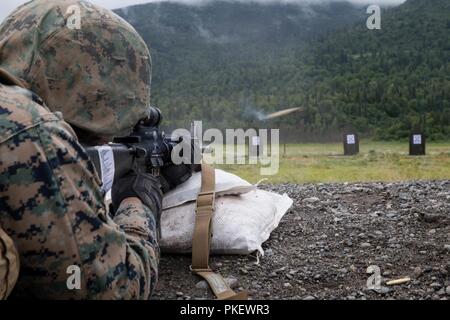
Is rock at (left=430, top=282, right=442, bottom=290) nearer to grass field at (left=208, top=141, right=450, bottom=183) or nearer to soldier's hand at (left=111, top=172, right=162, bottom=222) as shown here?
soldier's hand at (left=111, top=172, right=162, bottom=222)

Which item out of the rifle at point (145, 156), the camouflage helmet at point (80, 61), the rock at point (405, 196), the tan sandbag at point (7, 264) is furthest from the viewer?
the rock at point (405, 196)

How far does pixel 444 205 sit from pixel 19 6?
253 cm

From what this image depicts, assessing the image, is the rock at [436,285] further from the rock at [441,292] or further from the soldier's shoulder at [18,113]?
the soldier's shoulder at [18,113]

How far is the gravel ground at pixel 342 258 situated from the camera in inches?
76.7

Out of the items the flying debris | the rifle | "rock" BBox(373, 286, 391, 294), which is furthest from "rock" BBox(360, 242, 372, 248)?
the flying debris

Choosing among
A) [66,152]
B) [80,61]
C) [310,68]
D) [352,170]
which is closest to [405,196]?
[80,61]

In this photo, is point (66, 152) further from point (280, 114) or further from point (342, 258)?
point (280, 114)

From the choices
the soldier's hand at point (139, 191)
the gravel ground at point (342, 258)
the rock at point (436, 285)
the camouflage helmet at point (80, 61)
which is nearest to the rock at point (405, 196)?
the gravel ground at point (342, 258)

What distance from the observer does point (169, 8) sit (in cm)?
5600

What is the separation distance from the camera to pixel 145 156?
190cm

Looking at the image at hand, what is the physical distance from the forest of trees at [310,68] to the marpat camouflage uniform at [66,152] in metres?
18.1

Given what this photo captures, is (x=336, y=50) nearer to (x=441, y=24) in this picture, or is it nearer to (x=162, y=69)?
(x=441, y=24)

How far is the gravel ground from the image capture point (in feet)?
6.39
